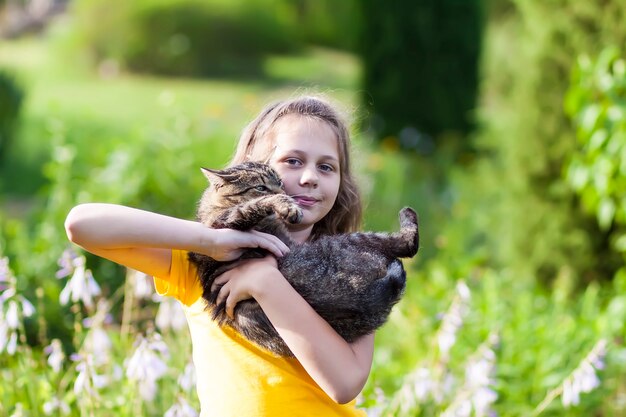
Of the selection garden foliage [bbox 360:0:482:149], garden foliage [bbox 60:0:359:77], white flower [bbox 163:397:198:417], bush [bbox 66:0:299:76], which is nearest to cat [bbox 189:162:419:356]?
white flower [bbox 163:397:198:417]

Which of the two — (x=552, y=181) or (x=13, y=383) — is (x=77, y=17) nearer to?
(x=552, y=181)

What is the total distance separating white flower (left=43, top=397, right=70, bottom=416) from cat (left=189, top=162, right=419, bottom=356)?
1.01m

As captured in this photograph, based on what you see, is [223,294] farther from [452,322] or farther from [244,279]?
[452,322]

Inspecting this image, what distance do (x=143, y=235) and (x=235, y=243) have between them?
0.75ft

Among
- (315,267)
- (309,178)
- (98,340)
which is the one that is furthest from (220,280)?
(98,340)

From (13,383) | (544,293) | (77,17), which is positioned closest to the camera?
(13,383)

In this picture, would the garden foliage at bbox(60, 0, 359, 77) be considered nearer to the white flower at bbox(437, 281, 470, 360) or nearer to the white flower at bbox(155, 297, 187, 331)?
the white flower at bbox(437, 281, 470, 360)

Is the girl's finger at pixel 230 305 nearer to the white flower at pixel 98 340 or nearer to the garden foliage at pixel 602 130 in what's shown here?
the white flower at pixel 98 340

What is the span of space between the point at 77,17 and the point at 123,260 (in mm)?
13789

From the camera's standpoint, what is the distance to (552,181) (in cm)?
631

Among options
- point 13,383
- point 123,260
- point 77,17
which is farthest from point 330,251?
point 77,17

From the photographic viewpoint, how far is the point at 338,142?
98.7 inches

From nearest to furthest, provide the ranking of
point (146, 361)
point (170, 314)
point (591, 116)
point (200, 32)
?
point (146, 361) < point (170, 314) < point (591, 116) < point (200, 32)

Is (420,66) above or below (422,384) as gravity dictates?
above
